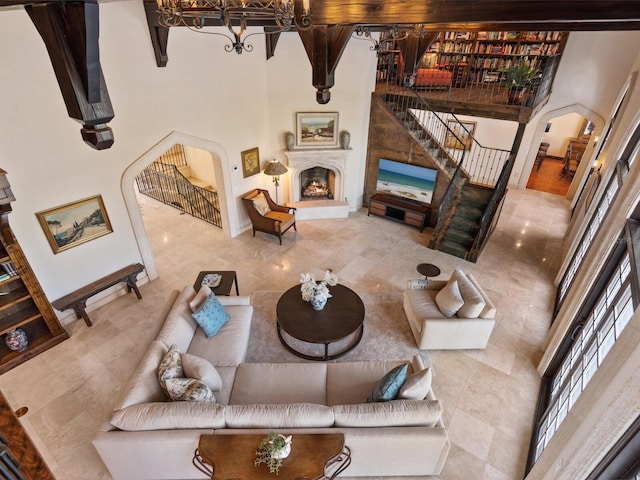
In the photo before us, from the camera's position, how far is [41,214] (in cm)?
484

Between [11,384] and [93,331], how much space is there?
3.63 feet

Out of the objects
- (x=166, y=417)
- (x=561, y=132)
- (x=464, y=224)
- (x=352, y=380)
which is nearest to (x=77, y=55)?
(x=166, y=417)

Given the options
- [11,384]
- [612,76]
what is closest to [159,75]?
[11,384]

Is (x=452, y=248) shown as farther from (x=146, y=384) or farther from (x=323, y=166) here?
(x=146, y=384)

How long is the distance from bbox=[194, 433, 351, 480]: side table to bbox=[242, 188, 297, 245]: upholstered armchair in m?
4.87

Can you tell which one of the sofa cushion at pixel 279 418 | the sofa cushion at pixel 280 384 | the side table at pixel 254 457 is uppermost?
the sofa cushion at pixel 279 418

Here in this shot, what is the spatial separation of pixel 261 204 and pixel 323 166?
1830 millimetres

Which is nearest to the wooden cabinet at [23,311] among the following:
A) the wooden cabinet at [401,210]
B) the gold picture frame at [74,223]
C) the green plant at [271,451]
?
the gold picture frame at [74,223]

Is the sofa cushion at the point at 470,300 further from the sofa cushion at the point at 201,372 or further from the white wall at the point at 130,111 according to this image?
the white wall at the point at 130,111

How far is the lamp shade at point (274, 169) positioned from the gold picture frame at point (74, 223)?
134 inches

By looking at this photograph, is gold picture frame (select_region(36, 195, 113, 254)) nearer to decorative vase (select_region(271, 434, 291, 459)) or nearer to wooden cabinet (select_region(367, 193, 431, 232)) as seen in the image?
decorative vase (select_region(271, 434, 291, 459))

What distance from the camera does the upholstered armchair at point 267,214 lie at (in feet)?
24.9

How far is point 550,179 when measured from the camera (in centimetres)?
1117

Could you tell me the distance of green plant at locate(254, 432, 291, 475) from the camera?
2881 mm
